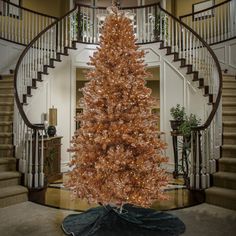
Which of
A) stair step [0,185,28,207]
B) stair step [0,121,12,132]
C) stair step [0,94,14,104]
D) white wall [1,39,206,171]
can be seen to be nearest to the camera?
stair step [0,185,28,207]

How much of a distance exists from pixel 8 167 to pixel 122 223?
2316mm

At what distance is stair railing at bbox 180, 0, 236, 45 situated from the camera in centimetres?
703

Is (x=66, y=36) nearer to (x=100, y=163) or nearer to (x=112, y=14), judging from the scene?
(x=112, y=14)

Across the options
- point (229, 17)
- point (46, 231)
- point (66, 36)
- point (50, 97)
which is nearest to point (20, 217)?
point (46, 231)

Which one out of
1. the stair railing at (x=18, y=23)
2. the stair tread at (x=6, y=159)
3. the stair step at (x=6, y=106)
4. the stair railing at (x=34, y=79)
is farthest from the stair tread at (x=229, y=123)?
the stair railing at (x=18, y=23)

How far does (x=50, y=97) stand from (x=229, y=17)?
→ 16.5 feet

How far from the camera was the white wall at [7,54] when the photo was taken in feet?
22.3

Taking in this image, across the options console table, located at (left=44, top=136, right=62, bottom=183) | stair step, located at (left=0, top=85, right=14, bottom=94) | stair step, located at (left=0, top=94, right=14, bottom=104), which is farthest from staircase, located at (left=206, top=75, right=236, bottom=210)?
stair step, located at (left=0, top=85, right=14, bottom=94)

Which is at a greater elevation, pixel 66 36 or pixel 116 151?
pixel 66 36

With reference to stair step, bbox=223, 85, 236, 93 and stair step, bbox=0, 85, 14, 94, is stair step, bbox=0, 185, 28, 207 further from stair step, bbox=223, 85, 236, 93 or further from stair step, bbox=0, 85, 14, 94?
stair step, bbox=223, 85, 236, 93

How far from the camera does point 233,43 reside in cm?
676

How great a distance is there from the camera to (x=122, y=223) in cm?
280

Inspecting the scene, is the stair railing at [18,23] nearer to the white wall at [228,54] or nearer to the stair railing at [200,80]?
the stair railing at [200,80]

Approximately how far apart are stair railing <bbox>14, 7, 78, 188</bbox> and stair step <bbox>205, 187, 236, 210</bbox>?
8.06 feet
